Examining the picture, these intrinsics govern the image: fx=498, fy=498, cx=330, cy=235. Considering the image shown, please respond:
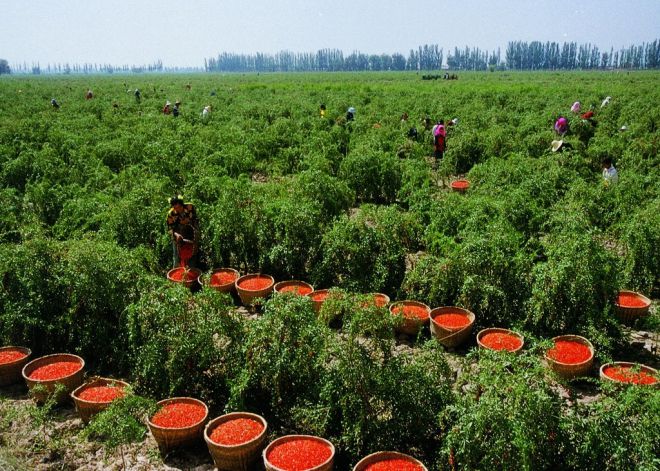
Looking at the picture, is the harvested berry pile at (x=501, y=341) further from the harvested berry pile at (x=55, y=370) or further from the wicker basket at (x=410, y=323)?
the harvested berry pile at (x=55, y=370)

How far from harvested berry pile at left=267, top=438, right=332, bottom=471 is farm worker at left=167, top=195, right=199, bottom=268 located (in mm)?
5126

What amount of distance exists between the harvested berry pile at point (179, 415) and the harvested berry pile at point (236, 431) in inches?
12.8

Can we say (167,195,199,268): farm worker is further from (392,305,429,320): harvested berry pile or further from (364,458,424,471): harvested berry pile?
(364,458,424,471): harvested berry pile

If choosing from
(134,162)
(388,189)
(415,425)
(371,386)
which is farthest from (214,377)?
(134,162)

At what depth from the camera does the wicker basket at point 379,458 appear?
4.80m

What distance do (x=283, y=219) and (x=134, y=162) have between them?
31.9 ft

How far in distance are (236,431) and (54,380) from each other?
2.70 metres

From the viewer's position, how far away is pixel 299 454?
16.4 ft

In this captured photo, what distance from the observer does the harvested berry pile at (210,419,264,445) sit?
17.1 ft

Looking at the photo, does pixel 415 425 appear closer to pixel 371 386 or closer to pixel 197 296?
pixel 371 386

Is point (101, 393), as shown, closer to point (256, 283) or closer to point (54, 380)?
point (54, 380)

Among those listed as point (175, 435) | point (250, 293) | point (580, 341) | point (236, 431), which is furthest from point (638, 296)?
point (175, 435)

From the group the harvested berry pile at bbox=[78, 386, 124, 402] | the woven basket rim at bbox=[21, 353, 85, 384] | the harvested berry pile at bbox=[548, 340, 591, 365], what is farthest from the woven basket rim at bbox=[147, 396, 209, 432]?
the harvested berry pile at bbox=[548, 340, 591, 365]

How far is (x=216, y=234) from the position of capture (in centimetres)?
959
